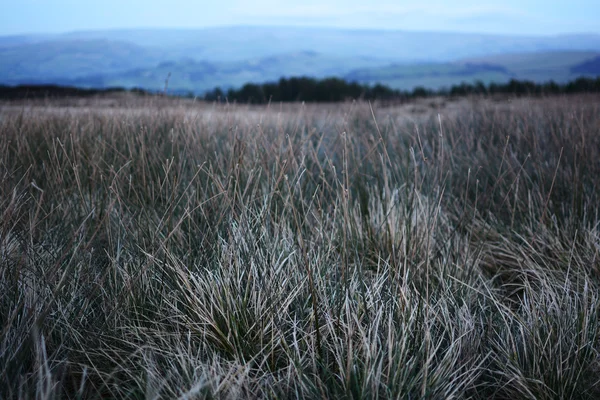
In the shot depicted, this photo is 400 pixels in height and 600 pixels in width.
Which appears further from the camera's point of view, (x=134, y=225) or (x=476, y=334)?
(x=134, y=225)

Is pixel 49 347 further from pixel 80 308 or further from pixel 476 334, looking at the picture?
pixel 476 334

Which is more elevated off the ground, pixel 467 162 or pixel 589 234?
pixel 467 162

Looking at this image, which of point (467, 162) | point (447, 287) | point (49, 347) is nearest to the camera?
point (49, 347)

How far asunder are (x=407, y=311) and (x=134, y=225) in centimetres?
123

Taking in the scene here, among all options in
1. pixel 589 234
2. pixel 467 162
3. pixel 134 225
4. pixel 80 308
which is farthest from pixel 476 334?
pixel 467 162

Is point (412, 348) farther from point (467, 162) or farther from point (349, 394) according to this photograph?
point (467, 162)

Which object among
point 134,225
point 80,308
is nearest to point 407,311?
point 80,308

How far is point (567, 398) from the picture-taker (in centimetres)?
121

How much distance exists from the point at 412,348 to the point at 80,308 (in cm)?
105

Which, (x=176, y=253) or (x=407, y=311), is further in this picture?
(x=176, y=253)

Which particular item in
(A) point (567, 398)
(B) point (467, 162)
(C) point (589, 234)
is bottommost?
(A) point (567, 398)

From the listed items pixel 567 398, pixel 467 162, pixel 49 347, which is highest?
pixel 467 162

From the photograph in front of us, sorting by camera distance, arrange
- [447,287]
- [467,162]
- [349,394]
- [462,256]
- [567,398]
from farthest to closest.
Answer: [467,162]
[462,256]
[447,287]
[567,398]
[349,394]

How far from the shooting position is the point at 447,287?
158 centimetres
